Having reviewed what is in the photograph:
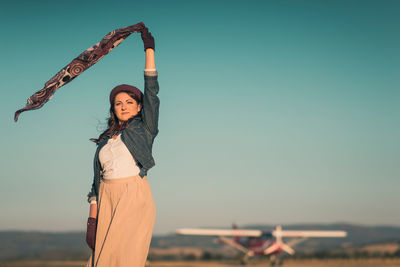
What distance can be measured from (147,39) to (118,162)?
0.85m

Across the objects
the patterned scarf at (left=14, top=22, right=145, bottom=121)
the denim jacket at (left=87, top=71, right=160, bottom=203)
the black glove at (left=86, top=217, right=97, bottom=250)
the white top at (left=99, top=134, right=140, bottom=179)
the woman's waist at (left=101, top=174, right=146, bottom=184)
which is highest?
the patterned scarf at (left=14, top=22, right=145, bottom=121)

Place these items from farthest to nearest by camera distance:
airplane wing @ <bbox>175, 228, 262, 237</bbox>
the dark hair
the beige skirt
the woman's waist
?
1. airplane wing @ <bbox>175, 228, 262, 237</bbox>
2. the dark hair
3. the woman's waist
4. the beige skirt

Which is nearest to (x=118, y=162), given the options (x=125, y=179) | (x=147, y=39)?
(x=125, y=179)

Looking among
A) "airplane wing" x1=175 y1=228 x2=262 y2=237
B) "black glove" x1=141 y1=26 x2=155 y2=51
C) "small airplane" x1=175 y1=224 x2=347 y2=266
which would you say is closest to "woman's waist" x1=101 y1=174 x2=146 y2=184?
"black glove" x1=141 y1=26 x2=155 y2=51

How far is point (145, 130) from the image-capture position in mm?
3174

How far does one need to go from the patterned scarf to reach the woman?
206 millimetres

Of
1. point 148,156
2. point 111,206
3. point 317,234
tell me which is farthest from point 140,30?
point 317,234

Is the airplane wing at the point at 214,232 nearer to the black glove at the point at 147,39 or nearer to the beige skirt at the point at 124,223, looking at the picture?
the beige skirt at the point at 124,223

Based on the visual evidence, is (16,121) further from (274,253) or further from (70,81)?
(274,253)

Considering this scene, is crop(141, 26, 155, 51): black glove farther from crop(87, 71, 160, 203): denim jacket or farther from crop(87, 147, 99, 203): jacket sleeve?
crop(87, 147, 99, 203): jacket sleeve

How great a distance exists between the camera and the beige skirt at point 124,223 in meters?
2.92

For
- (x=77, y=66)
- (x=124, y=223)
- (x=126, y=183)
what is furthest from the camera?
(x=77, y=66)

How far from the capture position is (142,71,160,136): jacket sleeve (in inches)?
122

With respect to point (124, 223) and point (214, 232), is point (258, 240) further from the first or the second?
point (124, 223)
